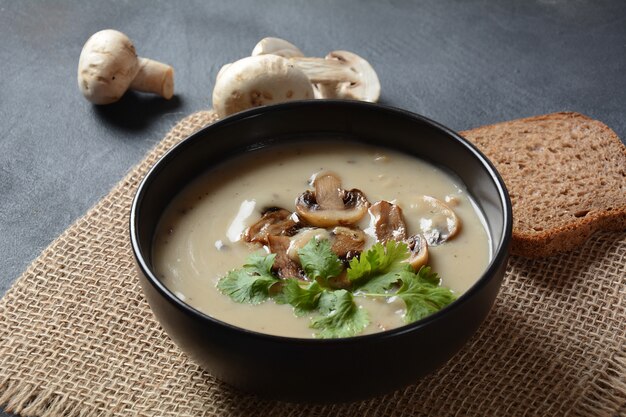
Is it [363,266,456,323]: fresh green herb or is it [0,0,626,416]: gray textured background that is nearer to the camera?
[363,266,456,323]: fresh green herb

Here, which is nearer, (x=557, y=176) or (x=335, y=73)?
(x=557, y=176)

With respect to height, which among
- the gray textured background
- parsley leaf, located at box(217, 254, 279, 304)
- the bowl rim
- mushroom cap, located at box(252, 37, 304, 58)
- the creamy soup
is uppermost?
the bowl rim

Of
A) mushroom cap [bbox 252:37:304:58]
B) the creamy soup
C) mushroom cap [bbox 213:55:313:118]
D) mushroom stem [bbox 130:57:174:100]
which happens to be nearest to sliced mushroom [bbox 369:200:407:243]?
the creamy soup

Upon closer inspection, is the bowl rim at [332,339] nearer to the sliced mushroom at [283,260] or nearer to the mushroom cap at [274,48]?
the sliced mushroom at [283,260]

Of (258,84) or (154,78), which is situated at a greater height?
(258,84)

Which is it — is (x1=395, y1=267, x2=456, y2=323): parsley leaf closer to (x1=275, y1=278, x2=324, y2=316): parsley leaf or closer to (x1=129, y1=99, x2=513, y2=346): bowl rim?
Answer: (x1=129, y1=99, x2=513, y2=346): bowl rim

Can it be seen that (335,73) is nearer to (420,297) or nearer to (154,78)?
(154,78)

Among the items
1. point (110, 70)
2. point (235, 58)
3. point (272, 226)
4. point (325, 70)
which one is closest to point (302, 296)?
point (272, 226)
